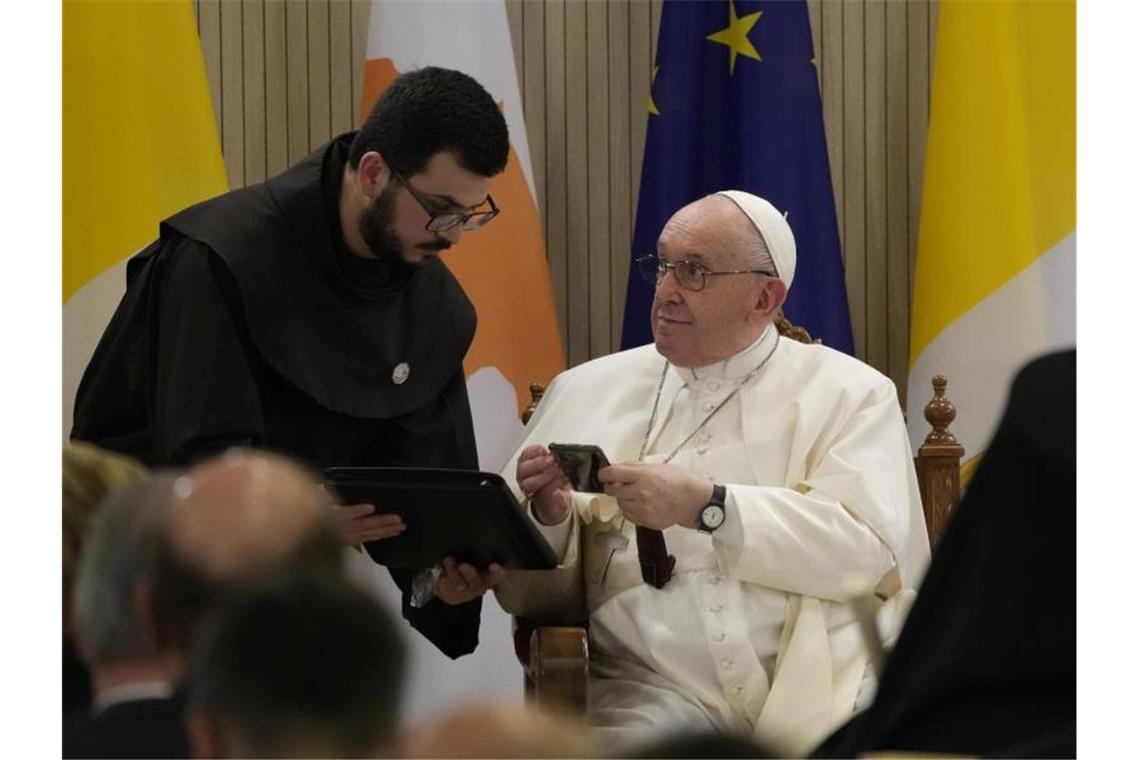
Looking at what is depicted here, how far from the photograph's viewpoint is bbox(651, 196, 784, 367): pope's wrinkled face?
339 centimetres

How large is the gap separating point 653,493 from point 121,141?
1972mm

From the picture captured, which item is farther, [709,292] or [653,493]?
[709,292]

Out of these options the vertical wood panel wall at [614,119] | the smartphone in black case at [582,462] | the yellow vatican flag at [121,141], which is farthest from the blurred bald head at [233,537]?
the vertical wood panel wall at [614,119]

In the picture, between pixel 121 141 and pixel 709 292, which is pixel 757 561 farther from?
pixel 121 141

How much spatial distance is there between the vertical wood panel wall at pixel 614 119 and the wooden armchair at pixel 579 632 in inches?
28.4

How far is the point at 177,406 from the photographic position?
299 cm

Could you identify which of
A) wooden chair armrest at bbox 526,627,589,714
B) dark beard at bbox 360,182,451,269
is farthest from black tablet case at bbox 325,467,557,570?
dark beard at bbox 360,182,451,269

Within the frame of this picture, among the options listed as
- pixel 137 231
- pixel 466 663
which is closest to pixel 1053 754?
pixel 466 663

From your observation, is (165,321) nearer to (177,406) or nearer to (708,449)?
(177,406)

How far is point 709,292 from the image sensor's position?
3.40 meters

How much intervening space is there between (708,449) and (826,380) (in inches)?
11.3

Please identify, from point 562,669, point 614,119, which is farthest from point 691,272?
point 614,119

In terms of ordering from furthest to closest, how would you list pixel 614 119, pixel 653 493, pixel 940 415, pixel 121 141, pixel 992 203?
pixel 614 119, pixel 992 203, pixel 121 141, pixel 940 415, pixel 653 493

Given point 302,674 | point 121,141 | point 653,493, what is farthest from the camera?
point 121,141
